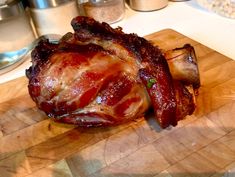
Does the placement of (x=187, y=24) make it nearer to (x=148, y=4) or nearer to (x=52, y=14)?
(x=148, y=4)

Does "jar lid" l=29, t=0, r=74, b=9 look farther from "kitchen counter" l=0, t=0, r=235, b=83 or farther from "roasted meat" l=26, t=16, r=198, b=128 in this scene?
"roasted meat" l=26, t=16, r=198, b=128

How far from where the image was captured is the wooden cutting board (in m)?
0.60

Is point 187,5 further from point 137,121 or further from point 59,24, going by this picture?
point 137,121

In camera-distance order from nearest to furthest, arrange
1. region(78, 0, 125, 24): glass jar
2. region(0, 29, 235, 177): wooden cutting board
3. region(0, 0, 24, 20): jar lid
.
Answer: region(0, 29, 235, 177): wooden cutting board → region(0, 0, 24, 20): jar lid → region(78, 0, 125, 24): glass jar

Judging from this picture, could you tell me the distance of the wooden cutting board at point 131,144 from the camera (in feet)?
1.98

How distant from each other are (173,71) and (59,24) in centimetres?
57

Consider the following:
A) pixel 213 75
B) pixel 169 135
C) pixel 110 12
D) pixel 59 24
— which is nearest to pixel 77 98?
pixel 169 135

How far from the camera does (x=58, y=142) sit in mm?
698

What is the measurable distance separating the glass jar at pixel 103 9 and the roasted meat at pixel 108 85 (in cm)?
51

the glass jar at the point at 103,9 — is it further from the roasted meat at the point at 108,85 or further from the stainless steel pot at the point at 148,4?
the roasted meat at the point at 108,85

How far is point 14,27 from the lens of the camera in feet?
3.48

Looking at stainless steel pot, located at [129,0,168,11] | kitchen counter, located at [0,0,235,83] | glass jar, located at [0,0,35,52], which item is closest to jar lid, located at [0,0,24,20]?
glass jar, located at [0,0,35,52]

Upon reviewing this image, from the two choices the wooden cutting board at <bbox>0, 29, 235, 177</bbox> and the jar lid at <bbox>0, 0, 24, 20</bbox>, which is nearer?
the wooden cutting board at <bbox>0, 29, 235, 177</bbox>

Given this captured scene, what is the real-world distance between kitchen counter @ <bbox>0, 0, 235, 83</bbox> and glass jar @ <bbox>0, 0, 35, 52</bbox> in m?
0.08
